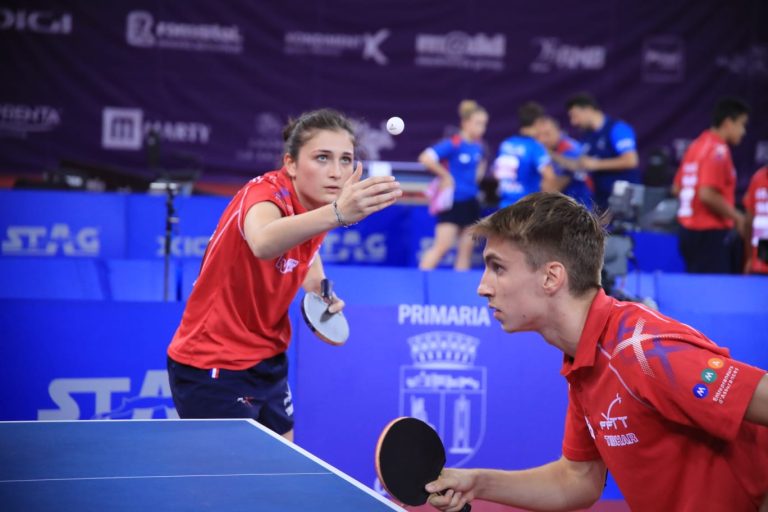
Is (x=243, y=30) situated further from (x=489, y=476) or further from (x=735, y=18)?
(x=489, y=476)

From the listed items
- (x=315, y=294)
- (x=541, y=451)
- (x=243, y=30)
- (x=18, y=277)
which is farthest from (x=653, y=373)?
(x=243, y=30)

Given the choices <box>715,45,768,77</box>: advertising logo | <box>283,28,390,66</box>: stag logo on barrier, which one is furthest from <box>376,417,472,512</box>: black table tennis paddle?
<box>715,45,768,77</box>: advertising logo

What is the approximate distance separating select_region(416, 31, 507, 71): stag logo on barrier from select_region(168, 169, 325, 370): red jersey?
9.85 m

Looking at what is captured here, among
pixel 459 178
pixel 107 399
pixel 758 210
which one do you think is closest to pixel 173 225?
pixel 459 178

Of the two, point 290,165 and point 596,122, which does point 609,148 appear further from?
point 290,165

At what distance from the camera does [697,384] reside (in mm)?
1958

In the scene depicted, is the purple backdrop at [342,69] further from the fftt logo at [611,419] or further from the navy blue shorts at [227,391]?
the fftt logo at [611,419]

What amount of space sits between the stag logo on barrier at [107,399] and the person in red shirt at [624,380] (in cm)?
258

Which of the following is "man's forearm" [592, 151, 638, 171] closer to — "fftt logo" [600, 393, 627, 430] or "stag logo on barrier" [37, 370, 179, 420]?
"stag logo on barrier" [37, 370, 179, 420]

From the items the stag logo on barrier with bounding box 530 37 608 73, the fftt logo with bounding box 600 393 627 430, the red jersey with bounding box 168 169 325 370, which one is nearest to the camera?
the fftt logo with bounding box 600 393 627 430

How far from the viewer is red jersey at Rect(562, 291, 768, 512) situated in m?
1.96

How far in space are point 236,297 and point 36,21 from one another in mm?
9491

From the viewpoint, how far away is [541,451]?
4.89 meters

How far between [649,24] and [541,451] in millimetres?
9802
